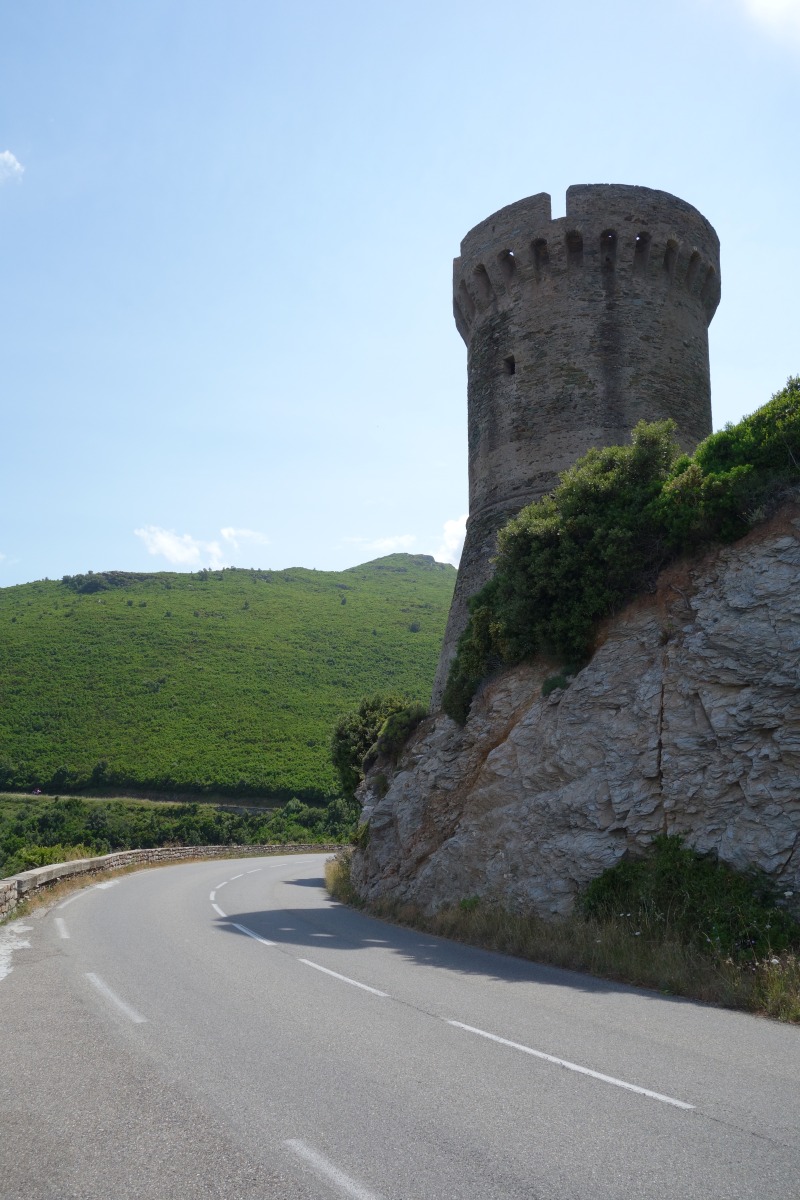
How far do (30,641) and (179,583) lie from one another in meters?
43.6

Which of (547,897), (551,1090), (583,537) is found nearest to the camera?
(551,1090)

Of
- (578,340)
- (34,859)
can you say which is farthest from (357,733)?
(578,340)

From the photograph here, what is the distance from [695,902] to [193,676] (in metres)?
70.7

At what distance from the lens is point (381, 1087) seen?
16.9ft

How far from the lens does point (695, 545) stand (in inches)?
494

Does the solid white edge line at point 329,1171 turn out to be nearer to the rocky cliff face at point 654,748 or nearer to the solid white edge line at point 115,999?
the solid white edge line at point 115,999

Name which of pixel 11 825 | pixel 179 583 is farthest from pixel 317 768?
pixel 179 583

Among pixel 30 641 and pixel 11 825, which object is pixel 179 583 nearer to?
pixel 30 641

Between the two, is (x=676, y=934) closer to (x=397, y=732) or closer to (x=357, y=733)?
(x=397, y=732)

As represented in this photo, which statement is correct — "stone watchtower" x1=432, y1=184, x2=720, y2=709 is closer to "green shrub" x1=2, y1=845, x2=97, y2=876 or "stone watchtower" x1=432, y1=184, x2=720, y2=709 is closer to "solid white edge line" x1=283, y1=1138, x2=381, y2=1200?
"green shrub" x1=2, y1=845, x2=97, y2=876

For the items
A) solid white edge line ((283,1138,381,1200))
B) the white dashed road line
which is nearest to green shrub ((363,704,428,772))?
the white dashed road line

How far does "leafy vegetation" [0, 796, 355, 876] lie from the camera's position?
4128 cm

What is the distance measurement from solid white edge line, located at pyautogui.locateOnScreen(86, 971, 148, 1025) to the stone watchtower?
12210 millimetres

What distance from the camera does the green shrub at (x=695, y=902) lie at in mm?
9023
